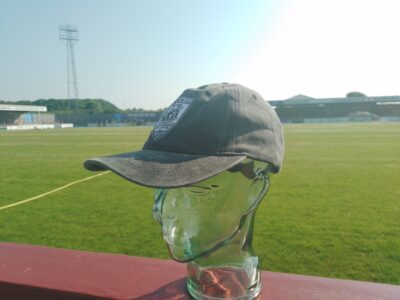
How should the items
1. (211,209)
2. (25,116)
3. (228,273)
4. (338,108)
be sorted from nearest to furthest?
1. (211,209)
2. (228,273)
3. (338,108)
4. (25,116)

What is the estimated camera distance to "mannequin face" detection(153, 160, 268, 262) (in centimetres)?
100

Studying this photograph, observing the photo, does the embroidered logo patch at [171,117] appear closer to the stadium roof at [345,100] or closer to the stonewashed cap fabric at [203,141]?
the stonewashed cap fabric at [203,141]

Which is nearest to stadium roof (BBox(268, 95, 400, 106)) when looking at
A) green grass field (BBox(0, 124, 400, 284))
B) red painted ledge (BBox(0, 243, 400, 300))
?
green grass field (BBox(0, 124, 400, 284))

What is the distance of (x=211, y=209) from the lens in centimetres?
100

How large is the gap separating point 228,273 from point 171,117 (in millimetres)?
491

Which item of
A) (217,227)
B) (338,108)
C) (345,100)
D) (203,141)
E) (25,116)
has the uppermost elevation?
(345,100)

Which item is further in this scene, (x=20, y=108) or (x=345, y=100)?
(x=345, y=100)

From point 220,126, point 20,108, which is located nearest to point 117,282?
point 220,126

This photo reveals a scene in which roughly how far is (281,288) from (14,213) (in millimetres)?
4605

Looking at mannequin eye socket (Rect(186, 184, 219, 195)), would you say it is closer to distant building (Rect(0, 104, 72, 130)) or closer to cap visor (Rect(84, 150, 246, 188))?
cap visor (Rect(84, 150, 246, 188))

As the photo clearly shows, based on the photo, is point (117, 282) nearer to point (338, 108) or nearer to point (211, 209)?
point (211, 209)

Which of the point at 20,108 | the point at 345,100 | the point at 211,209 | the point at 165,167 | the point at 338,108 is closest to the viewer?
the point at 165,167

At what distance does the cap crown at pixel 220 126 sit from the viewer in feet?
3.04

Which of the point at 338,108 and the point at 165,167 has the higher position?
the point at 338,108
